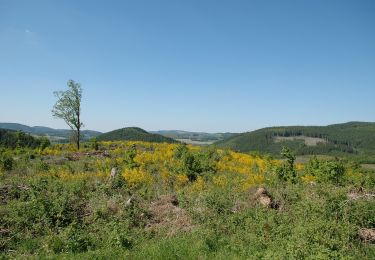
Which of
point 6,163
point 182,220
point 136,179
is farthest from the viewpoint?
point 6,163

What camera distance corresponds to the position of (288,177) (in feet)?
49.7

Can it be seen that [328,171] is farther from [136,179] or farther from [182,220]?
[136,179]

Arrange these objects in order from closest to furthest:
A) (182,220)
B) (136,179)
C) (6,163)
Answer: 1. (182,220)
2. (136,179)
3. (6,163)

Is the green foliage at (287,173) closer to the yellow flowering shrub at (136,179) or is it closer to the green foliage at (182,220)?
the green foliage at (182,220)

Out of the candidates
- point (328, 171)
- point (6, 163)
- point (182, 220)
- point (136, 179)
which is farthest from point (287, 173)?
point (6, 163)

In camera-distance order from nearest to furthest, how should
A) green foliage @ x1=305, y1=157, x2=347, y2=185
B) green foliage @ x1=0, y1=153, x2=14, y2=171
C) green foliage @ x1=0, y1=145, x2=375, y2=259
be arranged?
green foliage @ x1=0, y1=145, x2=375, y2=259
green foliage @ x1=305, y1=157, x2=347, y2=185
green foliage @ x1=0, y1=153, x2=14, y2=171

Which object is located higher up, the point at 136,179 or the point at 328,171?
the point at 328,171

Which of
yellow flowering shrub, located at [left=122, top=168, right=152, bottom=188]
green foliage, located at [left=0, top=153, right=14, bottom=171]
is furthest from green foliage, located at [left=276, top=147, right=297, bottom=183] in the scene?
green foliage, located at [left=0, top=153, right=14, bottom=171]

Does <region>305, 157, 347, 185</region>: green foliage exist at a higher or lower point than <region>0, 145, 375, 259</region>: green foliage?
higher

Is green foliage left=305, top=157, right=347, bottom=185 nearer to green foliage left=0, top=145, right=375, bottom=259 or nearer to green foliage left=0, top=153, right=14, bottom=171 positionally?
green foliage left=0, top=145, right=375, bottom=259

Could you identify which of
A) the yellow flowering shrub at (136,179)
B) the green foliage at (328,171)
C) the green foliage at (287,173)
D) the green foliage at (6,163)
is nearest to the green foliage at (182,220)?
the yellow flowering shrub at (136,179)

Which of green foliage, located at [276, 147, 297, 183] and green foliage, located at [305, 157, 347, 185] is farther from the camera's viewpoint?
green foliage, located at [305, 157, 347, 185]

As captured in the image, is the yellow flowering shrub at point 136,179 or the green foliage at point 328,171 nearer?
the yellow flowering shrub at point 136,179

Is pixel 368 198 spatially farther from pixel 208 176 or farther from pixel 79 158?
pixel 79 158
